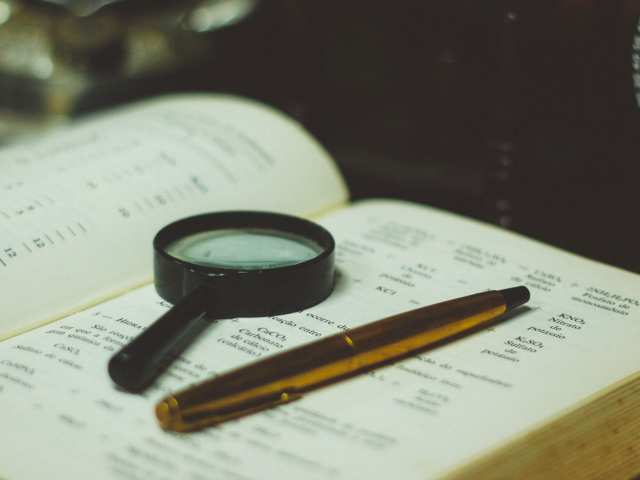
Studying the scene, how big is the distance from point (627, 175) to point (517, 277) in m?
0.28

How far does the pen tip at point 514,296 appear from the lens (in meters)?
0.65

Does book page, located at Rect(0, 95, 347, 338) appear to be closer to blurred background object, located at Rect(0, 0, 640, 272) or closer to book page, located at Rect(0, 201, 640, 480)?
book page, located at Rect(0, 201, 640, 480)

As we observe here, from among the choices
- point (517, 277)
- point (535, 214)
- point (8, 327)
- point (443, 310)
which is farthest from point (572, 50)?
point (8, 327)

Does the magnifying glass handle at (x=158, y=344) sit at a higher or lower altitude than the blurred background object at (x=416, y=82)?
lower

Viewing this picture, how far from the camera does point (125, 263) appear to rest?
0.75 m

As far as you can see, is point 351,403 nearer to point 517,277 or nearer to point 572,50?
point 517,277

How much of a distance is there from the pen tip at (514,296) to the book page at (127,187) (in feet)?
1.20

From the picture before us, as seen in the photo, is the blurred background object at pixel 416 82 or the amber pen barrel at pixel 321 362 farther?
the blurred background object at pixel 416 82

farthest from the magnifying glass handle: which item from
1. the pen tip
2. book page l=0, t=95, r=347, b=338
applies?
the pen tip

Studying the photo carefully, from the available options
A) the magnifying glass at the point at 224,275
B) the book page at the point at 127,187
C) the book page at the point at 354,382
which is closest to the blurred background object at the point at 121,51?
the book page at the point at 127,187

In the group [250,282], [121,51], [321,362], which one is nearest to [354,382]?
[321,362]

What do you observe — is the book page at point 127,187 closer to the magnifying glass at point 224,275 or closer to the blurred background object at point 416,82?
the magnifying glass at point 224,275

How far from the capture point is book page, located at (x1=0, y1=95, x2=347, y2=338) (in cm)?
70

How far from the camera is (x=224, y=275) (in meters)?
0.63
